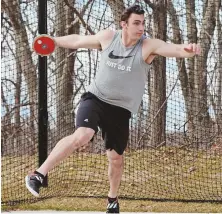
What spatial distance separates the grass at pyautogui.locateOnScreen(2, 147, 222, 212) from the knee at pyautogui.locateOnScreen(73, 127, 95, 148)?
1.65m

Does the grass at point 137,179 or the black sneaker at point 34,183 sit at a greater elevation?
the black sneaker at point 34,183

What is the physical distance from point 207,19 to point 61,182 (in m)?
3.31

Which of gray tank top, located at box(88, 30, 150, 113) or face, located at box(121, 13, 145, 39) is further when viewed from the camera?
gray tank top, located at box(88, 30, 150, 113)

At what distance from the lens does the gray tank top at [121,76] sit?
4.55 meters

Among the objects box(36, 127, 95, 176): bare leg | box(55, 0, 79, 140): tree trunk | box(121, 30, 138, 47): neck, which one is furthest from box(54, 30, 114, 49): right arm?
box(55, 0, 79, 140): tree trunk

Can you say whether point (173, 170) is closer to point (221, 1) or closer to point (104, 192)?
point (104, 192)

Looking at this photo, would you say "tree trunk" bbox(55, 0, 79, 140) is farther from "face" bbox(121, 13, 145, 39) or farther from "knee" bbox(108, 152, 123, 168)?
"face" bbox(121, 13, 145, 39)

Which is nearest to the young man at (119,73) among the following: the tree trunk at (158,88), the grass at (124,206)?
the grass at (124,206)

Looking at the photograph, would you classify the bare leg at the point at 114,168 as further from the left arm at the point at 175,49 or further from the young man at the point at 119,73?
the left arm at the point at 175,49

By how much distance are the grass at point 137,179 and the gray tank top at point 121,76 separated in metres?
1.56

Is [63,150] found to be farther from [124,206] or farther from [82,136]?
[124,206]

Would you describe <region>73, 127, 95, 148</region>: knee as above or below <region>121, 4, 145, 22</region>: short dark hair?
below

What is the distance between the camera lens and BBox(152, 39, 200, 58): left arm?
4.26 meters

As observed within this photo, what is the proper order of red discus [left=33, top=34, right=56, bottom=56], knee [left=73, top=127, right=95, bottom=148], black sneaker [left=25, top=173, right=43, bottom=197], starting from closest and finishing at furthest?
black sneaker [left=25, top=173, right=43, bottom=197], knee [left=73, top=127, right=95, bottom=148], red discus [left=33, top=34, right=56, bottom=56]
